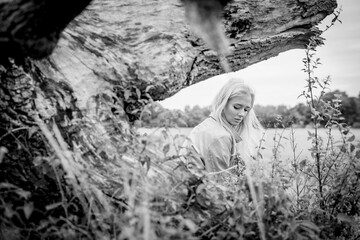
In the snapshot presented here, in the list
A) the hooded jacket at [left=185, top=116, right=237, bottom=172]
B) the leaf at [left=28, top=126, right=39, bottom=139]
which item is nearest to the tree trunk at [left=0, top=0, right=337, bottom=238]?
the leaf at [left=28, top=126, right=39, bottom=139]

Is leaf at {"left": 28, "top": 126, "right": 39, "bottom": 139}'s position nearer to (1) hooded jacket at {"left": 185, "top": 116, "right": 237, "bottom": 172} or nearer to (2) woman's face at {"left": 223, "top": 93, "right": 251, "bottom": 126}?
(1) hooded jacket at {"left": 185, "top": 116, "right": 237, "bottom": 172}

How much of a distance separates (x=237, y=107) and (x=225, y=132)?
0.42 metres

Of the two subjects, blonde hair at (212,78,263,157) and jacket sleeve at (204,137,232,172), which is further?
blonde hair at (212,78,263,157)

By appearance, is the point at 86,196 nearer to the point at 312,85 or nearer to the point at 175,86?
the point at 175,86

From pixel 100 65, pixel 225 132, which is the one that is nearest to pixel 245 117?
pixel 225 132

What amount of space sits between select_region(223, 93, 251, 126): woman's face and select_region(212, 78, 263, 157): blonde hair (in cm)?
6

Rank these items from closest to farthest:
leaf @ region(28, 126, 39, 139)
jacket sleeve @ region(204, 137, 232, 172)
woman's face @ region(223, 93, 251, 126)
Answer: leaf @ region(28, 126, 39, 139)
jacket sleeve @ region(204, 137, 232, 172)
woman's face @ region(223, 93, 251, 126)

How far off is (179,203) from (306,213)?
3.36 ft

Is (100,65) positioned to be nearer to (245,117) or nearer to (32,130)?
(32,130)

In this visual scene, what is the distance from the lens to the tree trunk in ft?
4.64

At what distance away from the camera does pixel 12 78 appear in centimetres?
174

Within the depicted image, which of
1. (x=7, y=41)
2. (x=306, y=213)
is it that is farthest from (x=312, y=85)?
(x=7, y=41)

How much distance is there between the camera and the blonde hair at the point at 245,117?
3648 millimetres

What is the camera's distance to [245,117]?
4066mm
